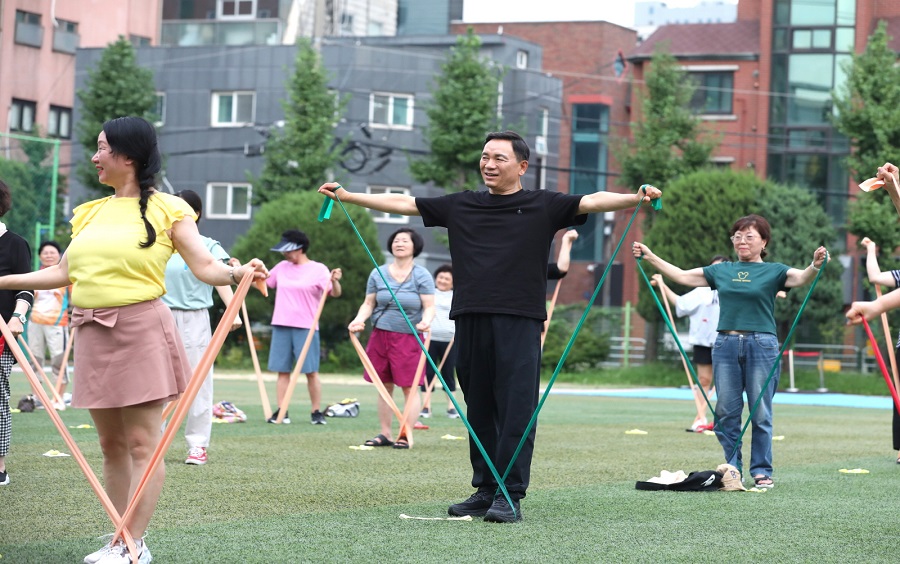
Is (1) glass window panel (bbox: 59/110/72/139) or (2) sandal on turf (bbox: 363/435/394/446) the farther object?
(1) glass window panel (bbox: 59/110/72/139)

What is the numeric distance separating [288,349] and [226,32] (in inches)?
1347

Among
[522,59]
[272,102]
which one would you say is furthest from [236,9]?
[522,59]

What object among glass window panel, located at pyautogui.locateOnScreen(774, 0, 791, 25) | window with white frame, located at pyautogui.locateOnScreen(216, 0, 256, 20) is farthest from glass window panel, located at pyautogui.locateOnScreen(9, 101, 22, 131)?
glass window panel, located at pyautogui.locateOnScreen(774, 0, 791, 25)

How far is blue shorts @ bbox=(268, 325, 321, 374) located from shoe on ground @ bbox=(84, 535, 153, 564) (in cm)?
764

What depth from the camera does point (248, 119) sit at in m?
41.0

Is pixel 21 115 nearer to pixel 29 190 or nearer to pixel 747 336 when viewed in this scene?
pixel 29 190

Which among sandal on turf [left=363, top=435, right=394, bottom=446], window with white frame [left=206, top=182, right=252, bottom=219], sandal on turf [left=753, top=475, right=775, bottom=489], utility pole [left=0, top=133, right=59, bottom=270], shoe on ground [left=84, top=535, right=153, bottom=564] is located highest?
window with white frame [left=206, top=182, right=252, bottom=219]

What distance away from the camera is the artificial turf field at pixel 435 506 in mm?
5414

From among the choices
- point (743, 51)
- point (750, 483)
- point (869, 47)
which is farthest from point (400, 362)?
point (743, 51)

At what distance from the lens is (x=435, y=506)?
6.82 m

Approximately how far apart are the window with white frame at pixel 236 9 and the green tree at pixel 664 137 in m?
17.1

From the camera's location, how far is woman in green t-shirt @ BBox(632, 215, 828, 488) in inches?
324

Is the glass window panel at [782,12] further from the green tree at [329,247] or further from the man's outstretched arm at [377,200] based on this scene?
the man's outstretched arm at [377,200]

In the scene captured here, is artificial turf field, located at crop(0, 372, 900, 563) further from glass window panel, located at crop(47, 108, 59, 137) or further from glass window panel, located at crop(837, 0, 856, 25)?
glass window panel, located at crop(47, 108, 59, 137)
